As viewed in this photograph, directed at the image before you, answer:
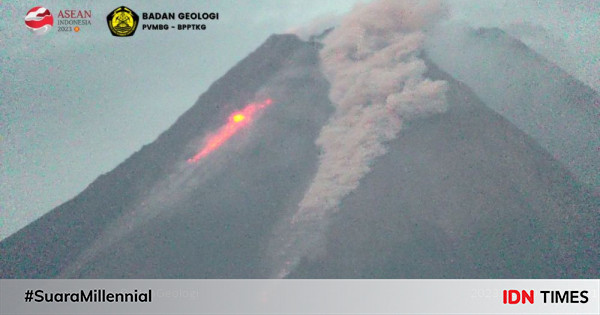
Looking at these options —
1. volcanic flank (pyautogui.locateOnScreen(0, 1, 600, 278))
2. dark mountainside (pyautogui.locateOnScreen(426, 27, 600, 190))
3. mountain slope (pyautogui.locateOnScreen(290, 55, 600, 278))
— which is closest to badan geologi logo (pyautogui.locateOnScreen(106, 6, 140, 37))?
volcanic flank (pyautogui.locateOnScreen(0, 1, 600, 278))

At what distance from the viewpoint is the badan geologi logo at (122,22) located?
1933cm

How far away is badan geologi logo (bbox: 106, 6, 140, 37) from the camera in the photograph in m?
19.3

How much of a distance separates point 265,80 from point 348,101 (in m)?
10.4

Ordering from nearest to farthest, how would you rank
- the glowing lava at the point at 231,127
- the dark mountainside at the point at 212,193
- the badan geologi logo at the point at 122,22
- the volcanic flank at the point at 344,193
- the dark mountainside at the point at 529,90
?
the badan geologi logo at the point at 122,22, the volcanic flank at the point at 344,193, the dark mountainside at the point at 212,193, the dark mountainside at the point at 529,90, the glowing lava at the point at 231,127

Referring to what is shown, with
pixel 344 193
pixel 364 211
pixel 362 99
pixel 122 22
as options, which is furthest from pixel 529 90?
pixel 122 22

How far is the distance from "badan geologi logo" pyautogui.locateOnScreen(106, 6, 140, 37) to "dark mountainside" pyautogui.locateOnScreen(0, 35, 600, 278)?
11.2 meters

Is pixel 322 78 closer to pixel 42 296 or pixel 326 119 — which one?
pixel 326 119

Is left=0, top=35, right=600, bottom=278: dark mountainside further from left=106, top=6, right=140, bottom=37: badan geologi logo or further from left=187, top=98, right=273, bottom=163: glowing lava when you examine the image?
left=106, top=6, right=140, bottom=37: badan geologi logo

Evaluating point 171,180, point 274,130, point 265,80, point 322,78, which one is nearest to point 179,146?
point 171,180

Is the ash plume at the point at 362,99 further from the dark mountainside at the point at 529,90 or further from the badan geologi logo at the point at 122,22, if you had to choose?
the badan geologi logo at the point at 122,22

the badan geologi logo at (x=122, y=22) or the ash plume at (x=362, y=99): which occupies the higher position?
the badan geologi logo at (x=122, y=22)

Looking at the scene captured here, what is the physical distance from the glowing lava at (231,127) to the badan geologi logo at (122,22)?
46.6 ft

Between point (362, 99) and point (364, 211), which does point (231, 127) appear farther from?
point (364, 211)

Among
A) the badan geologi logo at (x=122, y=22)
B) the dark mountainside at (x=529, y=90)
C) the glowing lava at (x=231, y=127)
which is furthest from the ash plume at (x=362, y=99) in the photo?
the badan geologi logo at (x=122, y=22)
